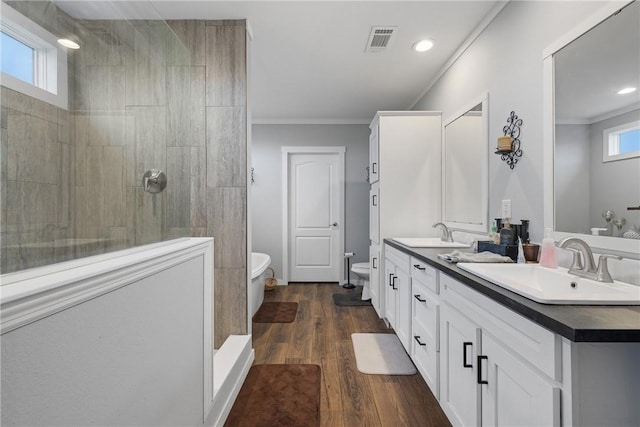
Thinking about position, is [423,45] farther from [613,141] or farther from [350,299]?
[350,299]

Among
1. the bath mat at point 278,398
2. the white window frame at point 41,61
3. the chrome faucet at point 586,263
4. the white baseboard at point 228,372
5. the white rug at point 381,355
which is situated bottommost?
the bath mat at point 278,398

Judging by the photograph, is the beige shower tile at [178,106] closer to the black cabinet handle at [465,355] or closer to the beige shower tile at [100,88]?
the beige shower tile at [100,88]

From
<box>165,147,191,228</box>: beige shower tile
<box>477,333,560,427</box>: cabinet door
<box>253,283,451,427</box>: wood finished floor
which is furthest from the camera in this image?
<box>253,283,451,427</box>: wood finished floor

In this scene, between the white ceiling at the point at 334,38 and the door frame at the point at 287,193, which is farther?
the door frame at the point at 287,193

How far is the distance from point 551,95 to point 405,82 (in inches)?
75.3

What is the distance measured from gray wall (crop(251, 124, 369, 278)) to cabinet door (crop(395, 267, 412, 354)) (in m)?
2.14

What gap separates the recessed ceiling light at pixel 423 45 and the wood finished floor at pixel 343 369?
8.36 feet

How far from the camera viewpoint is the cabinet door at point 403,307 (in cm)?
212

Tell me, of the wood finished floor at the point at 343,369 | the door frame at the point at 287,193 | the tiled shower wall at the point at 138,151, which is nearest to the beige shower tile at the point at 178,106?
the tiled shower wall at the point at 138,151

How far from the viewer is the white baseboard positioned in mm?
1571

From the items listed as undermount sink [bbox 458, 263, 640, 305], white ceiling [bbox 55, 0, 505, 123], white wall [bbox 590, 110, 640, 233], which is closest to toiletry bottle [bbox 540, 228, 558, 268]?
undermount sink [bbox 458, 263, 640, 305]

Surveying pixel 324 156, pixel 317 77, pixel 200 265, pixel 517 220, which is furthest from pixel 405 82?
pixel 200 265

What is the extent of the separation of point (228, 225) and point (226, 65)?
3.85 feet

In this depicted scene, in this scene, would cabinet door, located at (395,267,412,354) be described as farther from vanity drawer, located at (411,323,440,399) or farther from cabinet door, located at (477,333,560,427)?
cabinet door, located at (477,333,560,427)
